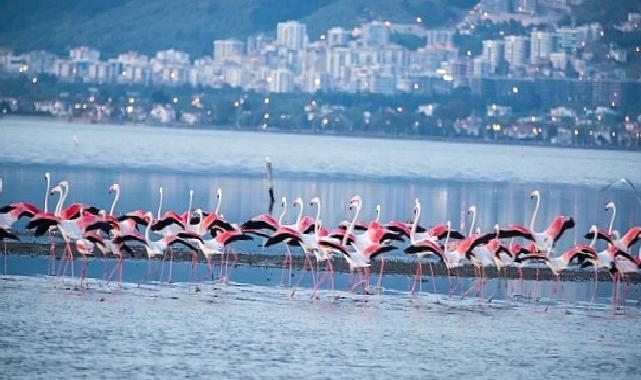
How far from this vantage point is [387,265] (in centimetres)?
2766

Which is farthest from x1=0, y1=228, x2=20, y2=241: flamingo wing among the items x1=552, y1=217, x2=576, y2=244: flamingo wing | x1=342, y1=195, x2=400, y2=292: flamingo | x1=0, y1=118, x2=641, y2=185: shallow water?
x1=0, y1=118, x2=641, y2=185: shallow water

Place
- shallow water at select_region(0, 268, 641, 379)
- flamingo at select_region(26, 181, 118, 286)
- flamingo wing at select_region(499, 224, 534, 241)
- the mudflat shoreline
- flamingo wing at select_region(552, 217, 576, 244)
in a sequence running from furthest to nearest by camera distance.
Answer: the mudflat shoreline
flamingo wing at select_region(552, 217, 576, 244)
flamingo wing at select_region(499, 224, 534, 241)
flamingo at select_region(26, 181, 118, 286)
shallow water at select_region(0, 268, 641, 379)

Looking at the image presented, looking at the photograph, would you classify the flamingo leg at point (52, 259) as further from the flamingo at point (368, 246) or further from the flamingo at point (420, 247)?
the flamingo at point (420, 247)

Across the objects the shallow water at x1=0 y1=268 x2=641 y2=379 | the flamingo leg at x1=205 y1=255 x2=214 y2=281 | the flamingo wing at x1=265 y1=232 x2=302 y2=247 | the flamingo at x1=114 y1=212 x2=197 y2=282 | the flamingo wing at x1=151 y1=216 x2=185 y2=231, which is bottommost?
the shallow water at x1=0 y1=268 x2=641 y2=379

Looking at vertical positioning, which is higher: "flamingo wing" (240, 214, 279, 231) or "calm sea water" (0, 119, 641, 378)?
"flamingo wing" (240, 214, 279, 231)

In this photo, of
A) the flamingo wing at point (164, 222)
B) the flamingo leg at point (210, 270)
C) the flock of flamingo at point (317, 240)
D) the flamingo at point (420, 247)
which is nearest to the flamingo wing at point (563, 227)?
the flock of flamingo at point (317, 240)

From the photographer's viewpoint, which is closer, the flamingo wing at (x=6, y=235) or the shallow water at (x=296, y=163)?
the flamingo wing at (x=6, y=235)

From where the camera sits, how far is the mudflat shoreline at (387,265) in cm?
→ 2668

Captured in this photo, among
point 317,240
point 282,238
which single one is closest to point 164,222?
point 282,238

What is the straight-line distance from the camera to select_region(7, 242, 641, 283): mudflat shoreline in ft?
87.5

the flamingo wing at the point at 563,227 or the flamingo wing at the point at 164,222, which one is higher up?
the flamingo wing at the point at 563,227

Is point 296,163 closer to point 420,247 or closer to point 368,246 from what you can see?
point 368,246

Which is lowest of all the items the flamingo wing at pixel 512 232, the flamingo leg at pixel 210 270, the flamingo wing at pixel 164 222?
the flamingo leg at pixel 210 270

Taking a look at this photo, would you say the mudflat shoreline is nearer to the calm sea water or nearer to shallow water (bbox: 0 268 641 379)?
the calm sea water
